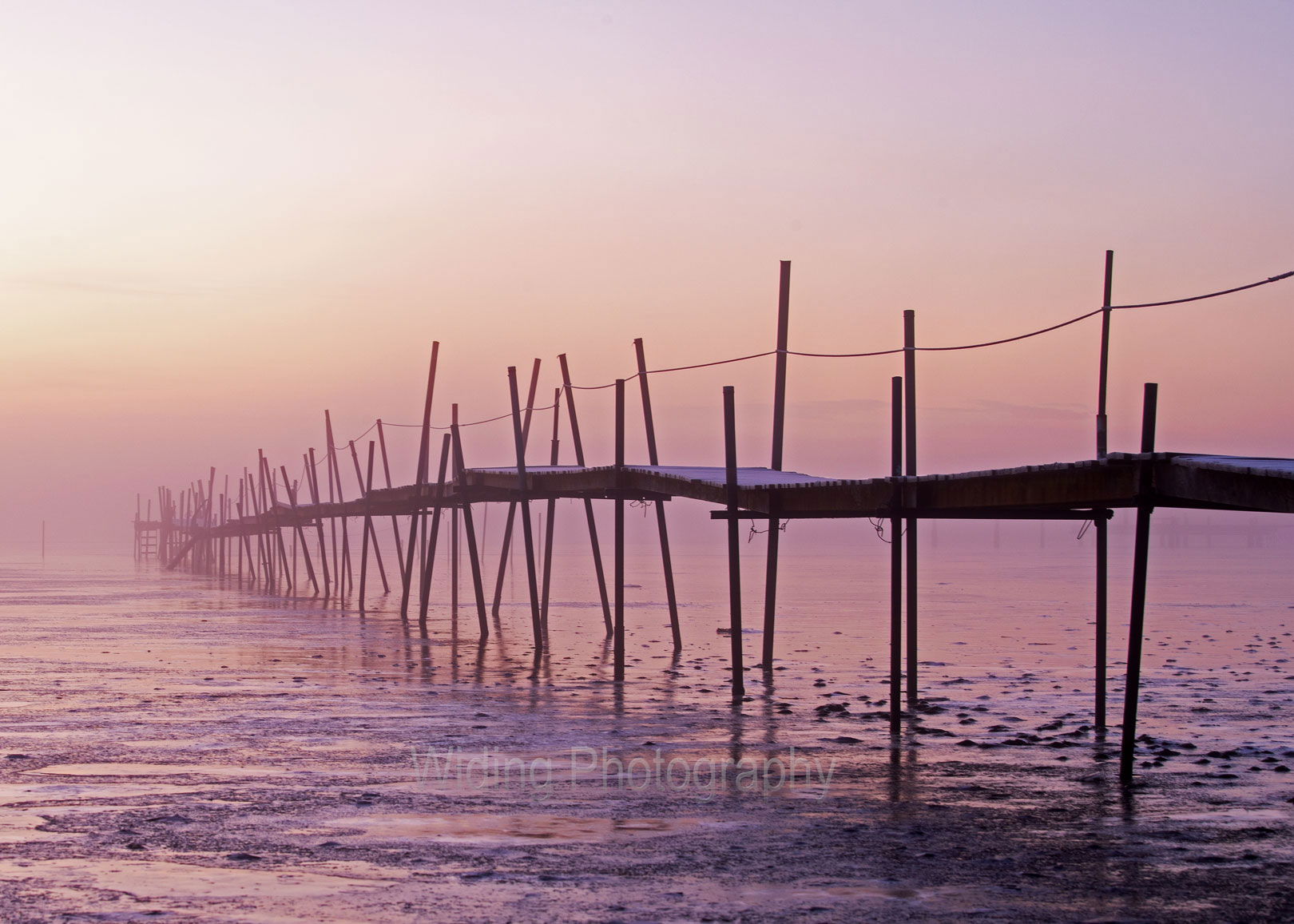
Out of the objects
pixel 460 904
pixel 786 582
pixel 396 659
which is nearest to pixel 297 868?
pixel 460 904

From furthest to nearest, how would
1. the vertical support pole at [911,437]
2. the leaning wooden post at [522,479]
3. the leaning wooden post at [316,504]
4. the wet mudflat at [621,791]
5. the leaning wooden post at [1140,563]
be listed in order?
the leaning wooden post at [316,504]
the leaning wooden post at [522,479]
the vertical support pole at [911,437]
the leaning wooden post at [1140,563]
the wet mudflat at [621,791]

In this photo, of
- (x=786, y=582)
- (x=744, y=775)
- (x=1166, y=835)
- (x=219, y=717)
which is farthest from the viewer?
(x=786, y=582)

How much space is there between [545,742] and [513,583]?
61.1 metres

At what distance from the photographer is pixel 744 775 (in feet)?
44.6

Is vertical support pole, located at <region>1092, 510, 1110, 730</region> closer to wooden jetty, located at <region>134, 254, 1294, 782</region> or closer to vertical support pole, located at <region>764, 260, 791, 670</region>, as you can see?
wooden jetty, located at <region>134, 254, 1294, 782</region>

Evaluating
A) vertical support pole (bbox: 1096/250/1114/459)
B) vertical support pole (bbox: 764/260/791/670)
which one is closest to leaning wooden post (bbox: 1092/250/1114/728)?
vertical support pole (bbox: 1096/250/1114/459)

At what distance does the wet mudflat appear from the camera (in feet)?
A: 29.3

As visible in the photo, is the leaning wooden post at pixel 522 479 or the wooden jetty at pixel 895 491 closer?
the wooden jetty at pixel 895 491

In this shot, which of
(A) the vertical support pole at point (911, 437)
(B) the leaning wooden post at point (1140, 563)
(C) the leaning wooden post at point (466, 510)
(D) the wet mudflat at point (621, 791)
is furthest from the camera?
(C) the leaning wooden post at point (466, 510)

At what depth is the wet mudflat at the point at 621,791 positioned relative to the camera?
8.94 meters

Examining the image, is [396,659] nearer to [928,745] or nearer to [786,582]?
[928,745]

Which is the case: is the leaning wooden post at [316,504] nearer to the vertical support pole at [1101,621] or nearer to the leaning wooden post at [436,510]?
the leaning wooden post at [436,510]

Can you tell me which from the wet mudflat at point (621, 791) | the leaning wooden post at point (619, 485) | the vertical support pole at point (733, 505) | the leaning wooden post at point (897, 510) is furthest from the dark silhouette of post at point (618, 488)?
the leaning wooden post at point (897, 510)

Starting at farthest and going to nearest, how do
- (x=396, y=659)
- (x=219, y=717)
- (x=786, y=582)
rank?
(x=786, y=582) < (x=396, y=659) < (x=219, y=717)
